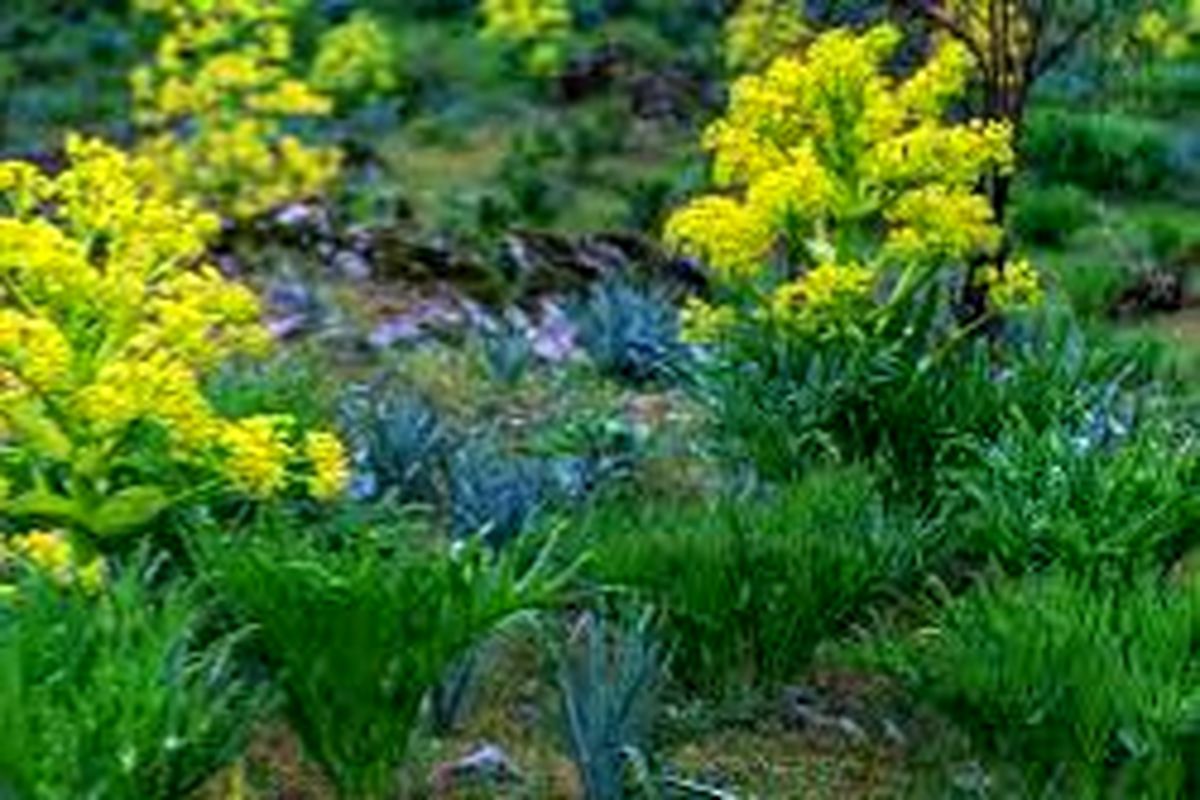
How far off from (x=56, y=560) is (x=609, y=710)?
1.11 meters

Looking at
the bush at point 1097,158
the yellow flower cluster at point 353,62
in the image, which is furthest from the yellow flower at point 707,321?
the yellow flower cluster at point 353,62

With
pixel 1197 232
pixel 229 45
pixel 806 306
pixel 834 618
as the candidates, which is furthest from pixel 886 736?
pixel 229 45

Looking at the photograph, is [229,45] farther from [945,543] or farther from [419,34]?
[945,543]

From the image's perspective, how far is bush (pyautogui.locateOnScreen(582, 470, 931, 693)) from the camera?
489 cm

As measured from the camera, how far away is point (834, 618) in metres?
4.98

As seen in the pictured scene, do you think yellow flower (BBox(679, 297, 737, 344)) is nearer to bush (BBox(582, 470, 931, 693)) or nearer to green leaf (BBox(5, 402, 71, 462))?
bush (BBox(582, 470, 931, 693))

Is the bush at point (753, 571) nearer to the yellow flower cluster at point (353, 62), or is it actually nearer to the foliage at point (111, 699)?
the foliage at point (111, 699)

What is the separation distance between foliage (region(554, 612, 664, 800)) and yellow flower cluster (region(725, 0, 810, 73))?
6.07m

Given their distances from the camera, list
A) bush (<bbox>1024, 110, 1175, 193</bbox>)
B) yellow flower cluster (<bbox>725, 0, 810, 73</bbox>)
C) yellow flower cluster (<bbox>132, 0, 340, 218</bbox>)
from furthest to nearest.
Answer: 1. bush (<bbox>1024, 110, 1175, 193</bbox>)
2. yellow flower cluster (<bbox>132, 0, 340, 218</bbox>)
3. yellow flower cluster (<bbox>725, 0, 810, 73</bbox>)

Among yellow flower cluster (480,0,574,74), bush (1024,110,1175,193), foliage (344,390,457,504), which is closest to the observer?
foliage (344,390,457,504)

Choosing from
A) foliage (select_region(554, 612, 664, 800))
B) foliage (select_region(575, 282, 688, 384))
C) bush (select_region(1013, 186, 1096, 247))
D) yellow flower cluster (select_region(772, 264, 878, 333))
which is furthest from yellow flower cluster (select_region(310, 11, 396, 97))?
foliage (select_region(554, 612, 664, 800))

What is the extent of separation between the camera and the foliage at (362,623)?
13.5 feet

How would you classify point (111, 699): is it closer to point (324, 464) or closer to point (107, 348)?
point (324, 464)

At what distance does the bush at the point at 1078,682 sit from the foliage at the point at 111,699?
1391 mm
